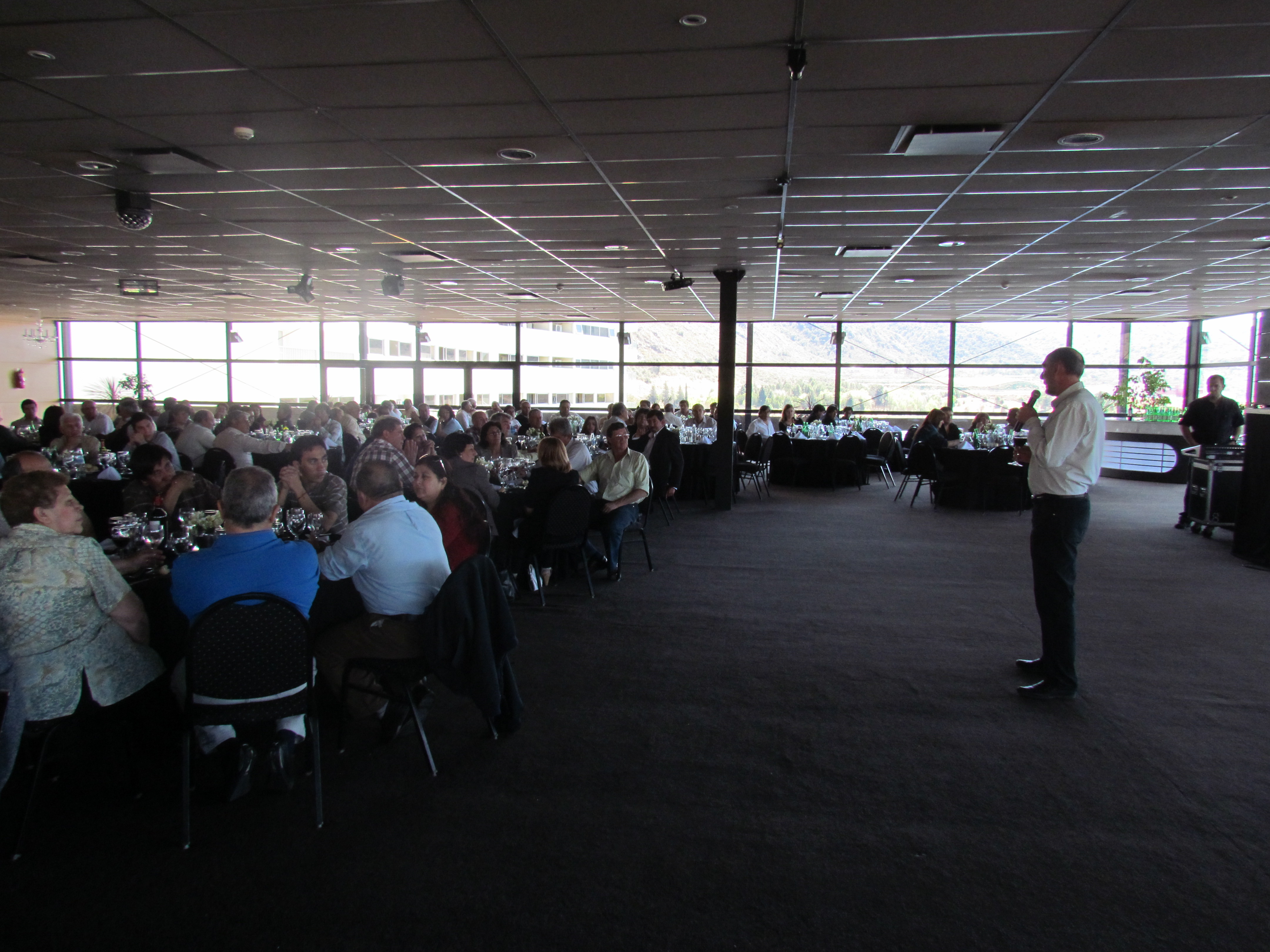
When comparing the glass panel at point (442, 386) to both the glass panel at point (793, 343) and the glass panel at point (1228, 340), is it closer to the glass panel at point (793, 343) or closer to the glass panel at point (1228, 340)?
the glass panel at point (793, 343)

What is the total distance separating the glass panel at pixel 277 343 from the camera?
1970cm

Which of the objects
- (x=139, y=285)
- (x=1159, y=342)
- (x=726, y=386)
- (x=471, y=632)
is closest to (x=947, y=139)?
(x=471, y=632)

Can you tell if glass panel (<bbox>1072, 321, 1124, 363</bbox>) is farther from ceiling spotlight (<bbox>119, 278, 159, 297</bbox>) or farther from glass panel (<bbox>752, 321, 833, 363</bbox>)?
ceiling spotlight (<bbox>119, 278, 159, 297</bbox>)

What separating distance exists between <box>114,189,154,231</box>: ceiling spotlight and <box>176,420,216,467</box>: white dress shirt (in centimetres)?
250

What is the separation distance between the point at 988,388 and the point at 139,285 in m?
17.1

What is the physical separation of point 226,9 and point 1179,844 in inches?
198

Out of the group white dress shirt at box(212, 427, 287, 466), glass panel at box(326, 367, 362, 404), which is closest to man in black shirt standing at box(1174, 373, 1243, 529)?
white dress shirt at box(212, 427, 287, 466)

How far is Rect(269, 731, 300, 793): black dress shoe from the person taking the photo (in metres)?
2.98

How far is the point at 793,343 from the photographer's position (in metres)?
18.7

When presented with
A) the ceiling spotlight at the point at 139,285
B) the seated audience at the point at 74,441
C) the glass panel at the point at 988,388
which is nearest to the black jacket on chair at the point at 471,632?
the seated audience at the point at 74,441

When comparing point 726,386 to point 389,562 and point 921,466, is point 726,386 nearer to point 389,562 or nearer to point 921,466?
point 921,466

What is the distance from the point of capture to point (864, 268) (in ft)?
34.5

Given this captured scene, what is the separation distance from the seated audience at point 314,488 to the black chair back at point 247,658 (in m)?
1.79

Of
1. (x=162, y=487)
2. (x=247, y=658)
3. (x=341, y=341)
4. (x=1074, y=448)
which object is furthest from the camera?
(x=341, y=341)
